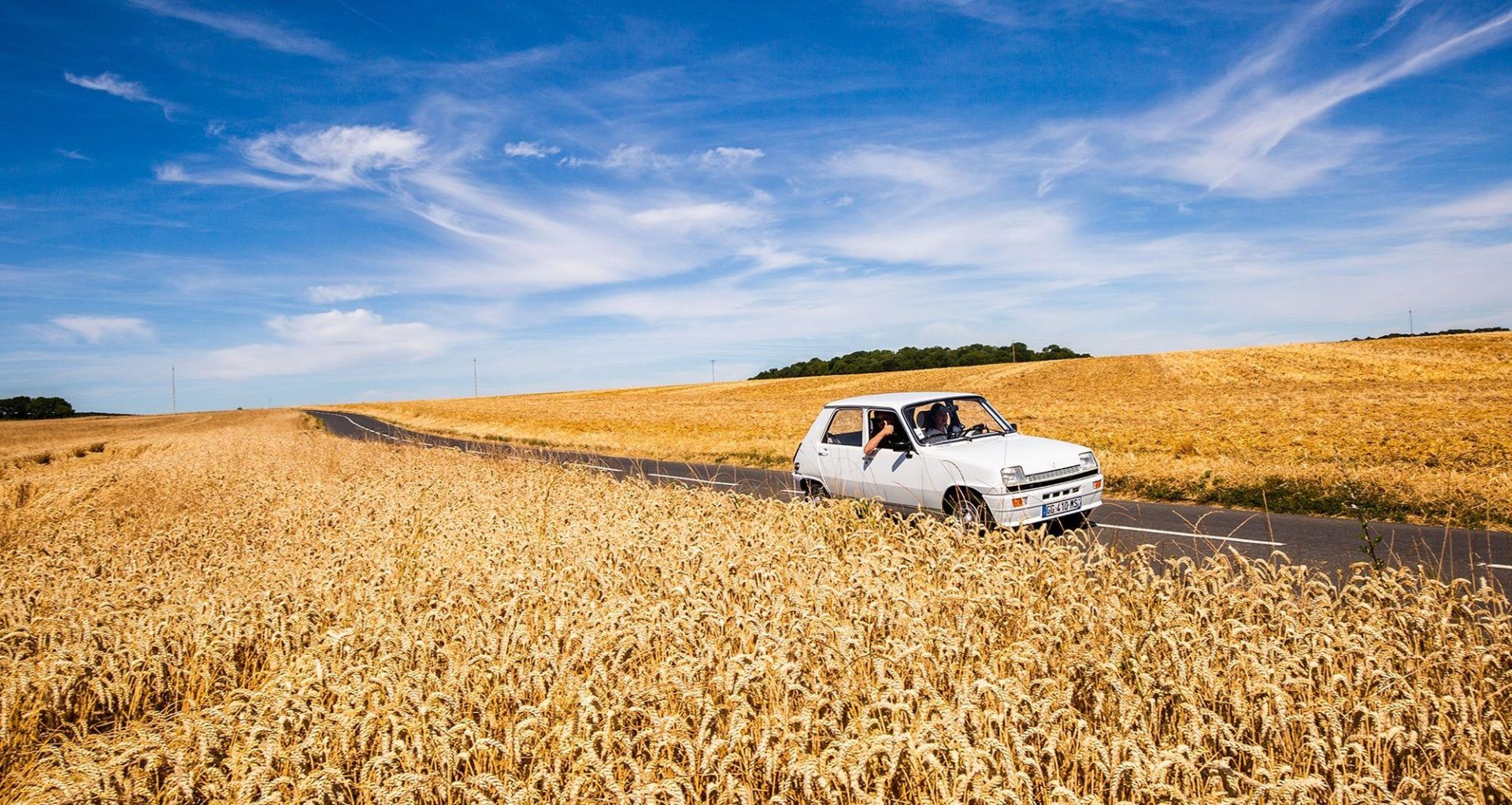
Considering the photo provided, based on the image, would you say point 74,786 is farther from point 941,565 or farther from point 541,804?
point 941,565

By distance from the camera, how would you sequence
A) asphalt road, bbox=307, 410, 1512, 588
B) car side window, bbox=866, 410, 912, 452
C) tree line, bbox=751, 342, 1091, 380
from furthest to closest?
tree line, bbox=751, 342, 1091, 380 < car side window, bbox=866, 410, 912, 452 < asphalt road, bbox=307, 410, 1512, 588

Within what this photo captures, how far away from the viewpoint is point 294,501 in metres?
8.67

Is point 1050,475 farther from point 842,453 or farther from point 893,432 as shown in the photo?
point 842,453

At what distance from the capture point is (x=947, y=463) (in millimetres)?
8281

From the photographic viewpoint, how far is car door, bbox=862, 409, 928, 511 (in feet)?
28.3

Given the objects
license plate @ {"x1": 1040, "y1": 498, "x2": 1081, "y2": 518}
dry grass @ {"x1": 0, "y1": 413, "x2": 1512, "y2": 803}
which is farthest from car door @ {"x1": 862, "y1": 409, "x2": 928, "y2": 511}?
dry grass @ {"x1": 0, "y1": 413, "x2": 1512, "y2": 803}

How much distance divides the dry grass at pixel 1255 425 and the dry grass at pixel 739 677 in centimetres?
313

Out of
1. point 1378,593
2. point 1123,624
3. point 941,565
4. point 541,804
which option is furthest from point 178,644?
point 1378,593

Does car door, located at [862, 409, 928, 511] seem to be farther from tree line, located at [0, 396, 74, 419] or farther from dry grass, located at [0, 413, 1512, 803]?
tree line, located at [0, 396, 74, 419]

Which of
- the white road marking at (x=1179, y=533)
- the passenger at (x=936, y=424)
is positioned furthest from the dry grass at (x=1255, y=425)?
the passenger at (x=936, y=424)

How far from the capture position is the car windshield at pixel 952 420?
9031mm

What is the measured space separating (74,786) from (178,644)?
5.87 ft

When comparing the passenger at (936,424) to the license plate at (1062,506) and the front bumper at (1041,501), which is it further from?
the license plate at (1062,506)

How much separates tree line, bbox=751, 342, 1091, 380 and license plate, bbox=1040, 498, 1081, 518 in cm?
9445
